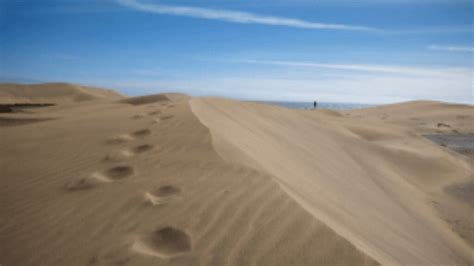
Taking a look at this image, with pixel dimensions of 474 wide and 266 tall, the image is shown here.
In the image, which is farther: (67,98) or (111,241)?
(67,98)

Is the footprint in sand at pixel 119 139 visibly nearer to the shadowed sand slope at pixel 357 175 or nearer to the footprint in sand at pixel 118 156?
the footprint in sand at pixel 118 156

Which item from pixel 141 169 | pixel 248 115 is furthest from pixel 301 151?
pixel 141 169

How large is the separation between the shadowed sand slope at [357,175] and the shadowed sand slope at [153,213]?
0.25 m

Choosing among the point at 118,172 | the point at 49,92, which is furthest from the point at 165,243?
the point at 49,92

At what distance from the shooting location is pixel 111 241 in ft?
6.76

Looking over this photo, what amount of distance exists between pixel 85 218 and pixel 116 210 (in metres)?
0.22

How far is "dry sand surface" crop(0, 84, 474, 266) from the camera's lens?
2.01 meters

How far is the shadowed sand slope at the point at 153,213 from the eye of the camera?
196cm

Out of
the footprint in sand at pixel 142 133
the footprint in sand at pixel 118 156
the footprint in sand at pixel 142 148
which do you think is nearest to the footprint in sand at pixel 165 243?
the footprint in sand at pixel 118 156

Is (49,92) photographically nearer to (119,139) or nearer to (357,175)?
(119,139)

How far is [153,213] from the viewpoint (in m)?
2.35

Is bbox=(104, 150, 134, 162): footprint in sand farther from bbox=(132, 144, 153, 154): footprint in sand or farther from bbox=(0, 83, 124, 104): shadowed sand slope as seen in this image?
bbox=(0, 83, 124, 104): shadowed sand slope

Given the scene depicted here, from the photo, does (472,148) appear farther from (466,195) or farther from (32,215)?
(32,215)

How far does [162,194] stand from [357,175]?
4111 millimetres
